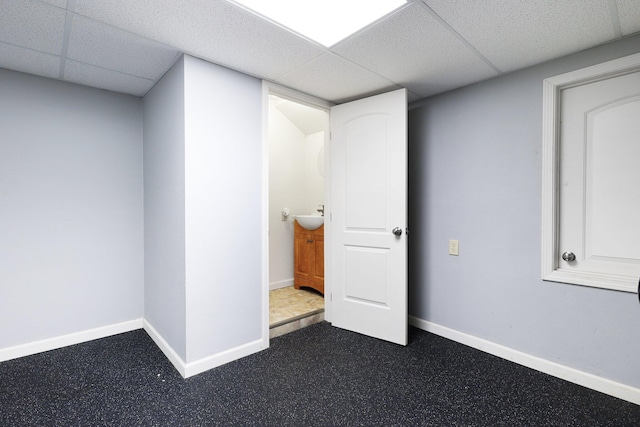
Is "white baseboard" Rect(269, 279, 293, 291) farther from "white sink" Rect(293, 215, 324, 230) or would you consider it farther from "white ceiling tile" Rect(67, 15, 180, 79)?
"white ceiling tile" Rect(67, 15, 180, 79)

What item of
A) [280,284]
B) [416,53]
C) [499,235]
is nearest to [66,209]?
[280,284]

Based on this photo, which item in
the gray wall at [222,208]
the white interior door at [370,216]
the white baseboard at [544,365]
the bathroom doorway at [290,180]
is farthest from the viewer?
the bathroom doorway at [290,180]

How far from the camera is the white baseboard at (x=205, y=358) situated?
201 centimetres

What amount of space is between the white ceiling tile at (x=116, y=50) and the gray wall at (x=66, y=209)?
0.60m

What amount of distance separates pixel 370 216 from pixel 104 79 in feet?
7.73

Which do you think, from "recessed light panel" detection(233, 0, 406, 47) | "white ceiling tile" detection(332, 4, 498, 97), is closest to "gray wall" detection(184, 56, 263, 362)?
"recessed light panel" detection(233, 0, 406, 47)

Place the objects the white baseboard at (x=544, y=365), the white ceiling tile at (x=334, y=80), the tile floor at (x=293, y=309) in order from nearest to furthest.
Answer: the white baseboard at (x=544, y=365), the white ceiling tile at (x=334, y=80), the tile floor at (x=293, y=309)

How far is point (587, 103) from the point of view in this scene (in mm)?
1952

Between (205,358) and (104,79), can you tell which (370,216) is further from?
(104,79)

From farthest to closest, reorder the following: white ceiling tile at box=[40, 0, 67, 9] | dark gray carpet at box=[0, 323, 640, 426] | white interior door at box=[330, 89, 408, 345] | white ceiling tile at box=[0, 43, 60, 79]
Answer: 1. white interior door at box=[330, 89, 408, 345]
2. white ceiling tile at box=[0, 43, 60, 79]
3. dark gray carpet at box=[0, 323, 640, 426]
4. white ceiling tile at box=[40, 0, 67, 9]

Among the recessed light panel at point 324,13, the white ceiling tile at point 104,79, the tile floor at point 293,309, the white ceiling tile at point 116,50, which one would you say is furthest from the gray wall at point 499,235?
the white ceiling tile at point 104,79

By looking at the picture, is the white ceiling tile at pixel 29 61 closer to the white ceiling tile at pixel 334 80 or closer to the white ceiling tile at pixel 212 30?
the white ceiling tile at pixel 212 30

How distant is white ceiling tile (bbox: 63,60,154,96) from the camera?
216 centimetres

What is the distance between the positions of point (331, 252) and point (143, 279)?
1.74 meters
